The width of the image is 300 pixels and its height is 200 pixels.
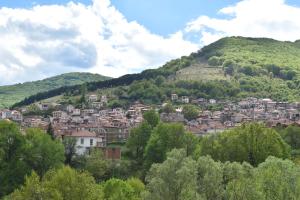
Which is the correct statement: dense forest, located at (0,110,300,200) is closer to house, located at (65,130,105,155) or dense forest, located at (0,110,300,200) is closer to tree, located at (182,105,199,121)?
house, located at (65,130,105,155)

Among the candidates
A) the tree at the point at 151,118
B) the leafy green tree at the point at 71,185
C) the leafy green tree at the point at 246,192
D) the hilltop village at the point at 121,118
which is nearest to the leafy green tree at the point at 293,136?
the hilltop village at the point at 121,118

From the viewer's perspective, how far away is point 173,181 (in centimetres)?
3550

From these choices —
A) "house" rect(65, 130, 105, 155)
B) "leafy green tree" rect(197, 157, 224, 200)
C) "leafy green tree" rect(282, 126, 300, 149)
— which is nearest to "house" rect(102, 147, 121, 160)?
"house" rect(65, 130, 105, 155)

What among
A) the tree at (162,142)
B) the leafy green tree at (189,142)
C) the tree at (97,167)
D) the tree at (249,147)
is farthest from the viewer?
the leafy green tree at (189,142)

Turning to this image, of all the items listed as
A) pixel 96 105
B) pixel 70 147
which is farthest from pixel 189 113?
pixel 70 147

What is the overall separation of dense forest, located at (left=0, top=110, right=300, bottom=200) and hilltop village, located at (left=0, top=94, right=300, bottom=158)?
1988cm

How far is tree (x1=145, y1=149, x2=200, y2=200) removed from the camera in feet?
113

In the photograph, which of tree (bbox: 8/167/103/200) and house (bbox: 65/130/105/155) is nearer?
tree (bbox: 8/167/103/200)

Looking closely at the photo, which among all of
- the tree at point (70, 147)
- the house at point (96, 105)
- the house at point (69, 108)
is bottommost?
the tree at point (70, 147)

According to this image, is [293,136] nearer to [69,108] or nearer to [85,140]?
[85,140]

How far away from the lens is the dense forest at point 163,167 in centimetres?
3228

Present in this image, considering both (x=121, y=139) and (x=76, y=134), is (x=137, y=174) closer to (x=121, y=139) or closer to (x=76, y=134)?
(x=76, y=134)

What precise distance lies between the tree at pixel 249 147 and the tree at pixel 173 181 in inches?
781

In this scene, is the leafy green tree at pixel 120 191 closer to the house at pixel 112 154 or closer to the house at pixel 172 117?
the house at pixel 112 154
